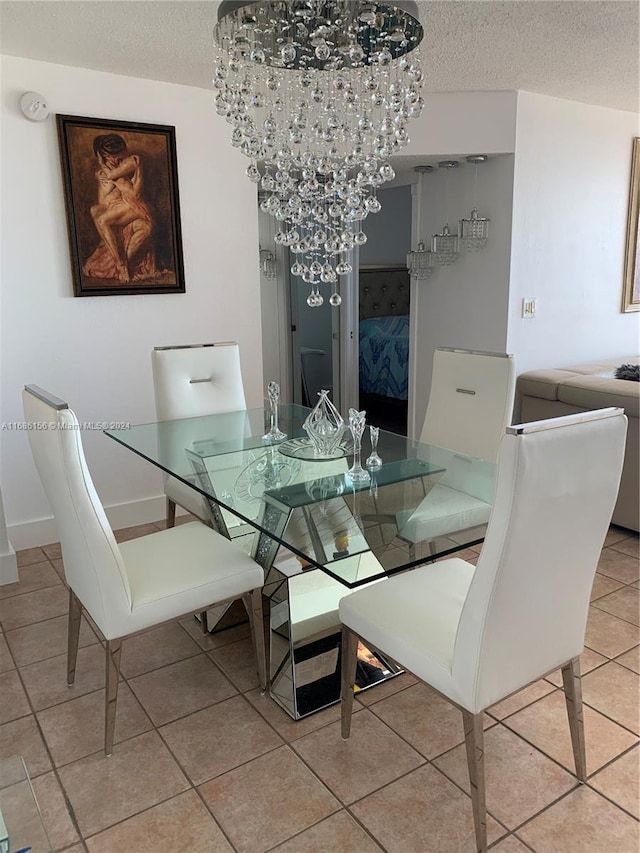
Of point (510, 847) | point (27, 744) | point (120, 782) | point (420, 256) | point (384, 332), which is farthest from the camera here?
point (384, 332)

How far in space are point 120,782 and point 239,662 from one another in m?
0.65

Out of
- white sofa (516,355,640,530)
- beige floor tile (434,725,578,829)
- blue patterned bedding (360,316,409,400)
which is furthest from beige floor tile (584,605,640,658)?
blue patterned bedding (360,316,409,400)

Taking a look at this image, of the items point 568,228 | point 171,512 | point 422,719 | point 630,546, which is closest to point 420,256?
point 568,228

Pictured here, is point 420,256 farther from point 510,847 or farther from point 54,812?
point 54,812

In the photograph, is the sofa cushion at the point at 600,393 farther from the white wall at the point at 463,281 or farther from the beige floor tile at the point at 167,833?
the beige floor tile at the point at 167,833

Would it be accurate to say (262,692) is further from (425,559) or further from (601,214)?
Result: (601,214)

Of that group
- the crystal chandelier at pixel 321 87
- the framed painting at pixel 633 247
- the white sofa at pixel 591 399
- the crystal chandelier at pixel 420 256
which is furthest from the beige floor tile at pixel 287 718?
the framed painting at pixel 633 247

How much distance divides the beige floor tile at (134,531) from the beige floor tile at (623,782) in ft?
8.13

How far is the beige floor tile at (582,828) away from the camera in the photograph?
1.65 meters

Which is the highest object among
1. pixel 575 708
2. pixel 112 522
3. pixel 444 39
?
pixel 444 39

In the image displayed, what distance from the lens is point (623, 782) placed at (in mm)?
1849

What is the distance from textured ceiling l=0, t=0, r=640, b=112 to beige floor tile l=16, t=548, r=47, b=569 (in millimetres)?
2357

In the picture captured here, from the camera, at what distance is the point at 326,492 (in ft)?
6.88

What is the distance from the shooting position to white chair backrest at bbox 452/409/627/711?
137cm
